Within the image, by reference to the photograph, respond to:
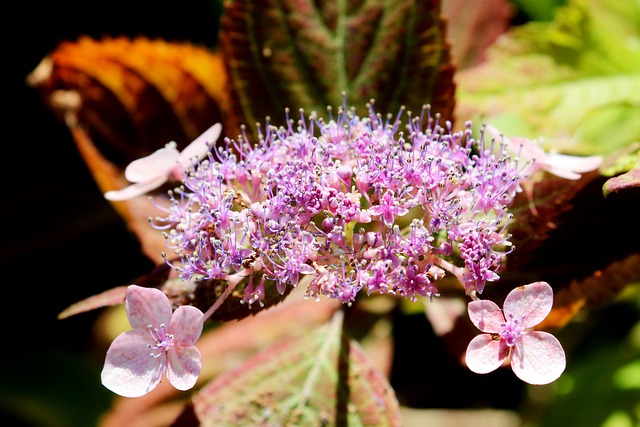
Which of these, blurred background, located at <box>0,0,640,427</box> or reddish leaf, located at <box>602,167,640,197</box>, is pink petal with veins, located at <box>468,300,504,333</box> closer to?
reddish leaf, located at <box>602,167,640,197</box>

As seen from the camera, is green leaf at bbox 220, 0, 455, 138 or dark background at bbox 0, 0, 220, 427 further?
dark background at bbox 0, 0, 220, 427

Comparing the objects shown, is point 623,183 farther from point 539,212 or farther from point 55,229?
point 55,229

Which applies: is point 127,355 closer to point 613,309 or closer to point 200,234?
point 200,234

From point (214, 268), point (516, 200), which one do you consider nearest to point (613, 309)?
point (516, 200)

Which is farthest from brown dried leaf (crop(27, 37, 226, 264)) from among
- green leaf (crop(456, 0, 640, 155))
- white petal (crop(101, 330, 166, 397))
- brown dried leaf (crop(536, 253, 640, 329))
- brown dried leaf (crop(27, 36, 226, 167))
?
brown dried leaf (crop(536, 253, 640, 329))

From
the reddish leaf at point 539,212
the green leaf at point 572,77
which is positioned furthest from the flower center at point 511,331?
the green leaf at point 572,77

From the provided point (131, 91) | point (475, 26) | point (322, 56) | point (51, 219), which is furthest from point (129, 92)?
point (475, 26)
